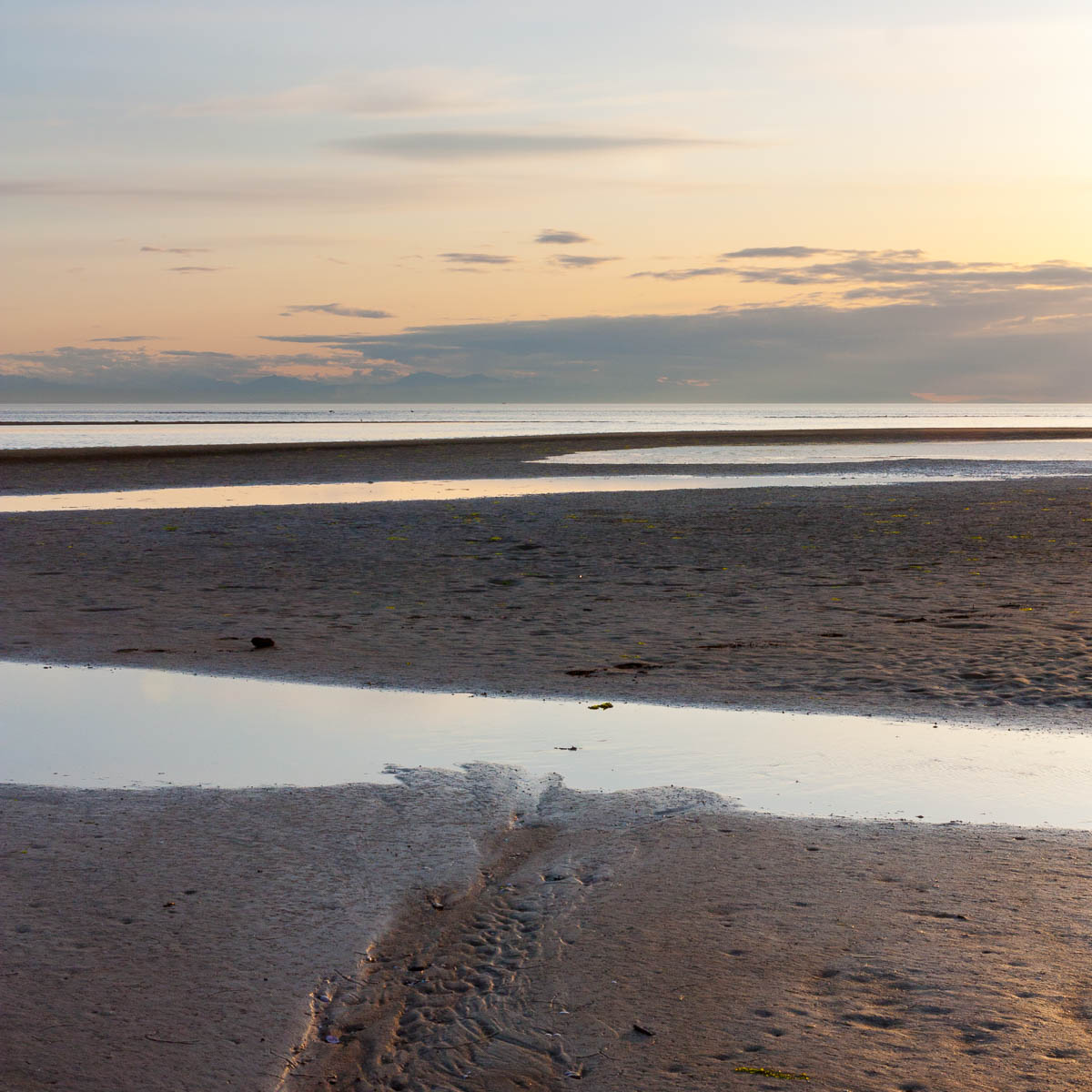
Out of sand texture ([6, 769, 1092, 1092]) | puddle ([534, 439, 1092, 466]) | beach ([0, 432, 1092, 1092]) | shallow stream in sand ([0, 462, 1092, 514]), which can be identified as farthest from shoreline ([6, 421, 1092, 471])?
sand texture ([6, 769, 1092, 1092])

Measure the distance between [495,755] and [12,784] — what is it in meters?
3.39

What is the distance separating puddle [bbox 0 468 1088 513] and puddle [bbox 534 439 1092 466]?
8306 mm

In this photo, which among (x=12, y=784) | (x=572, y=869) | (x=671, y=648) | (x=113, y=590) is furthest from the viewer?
(x=113, y=590)

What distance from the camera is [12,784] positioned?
8172mm

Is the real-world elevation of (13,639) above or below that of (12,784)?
below

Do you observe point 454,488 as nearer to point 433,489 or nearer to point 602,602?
point 433,489

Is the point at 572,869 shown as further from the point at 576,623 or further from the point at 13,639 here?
the point at 13,639

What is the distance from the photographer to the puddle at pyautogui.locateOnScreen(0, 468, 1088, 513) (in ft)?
103

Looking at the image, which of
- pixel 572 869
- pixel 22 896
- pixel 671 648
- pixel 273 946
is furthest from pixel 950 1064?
pixel 671 648

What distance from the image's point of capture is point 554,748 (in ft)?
30.1

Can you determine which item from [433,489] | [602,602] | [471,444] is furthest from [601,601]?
[471,444]

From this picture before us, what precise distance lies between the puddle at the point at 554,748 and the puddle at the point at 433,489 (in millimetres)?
20188

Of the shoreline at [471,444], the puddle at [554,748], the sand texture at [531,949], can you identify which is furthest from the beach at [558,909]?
the shoreline at [471,444]

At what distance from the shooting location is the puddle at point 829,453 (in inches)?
1970
